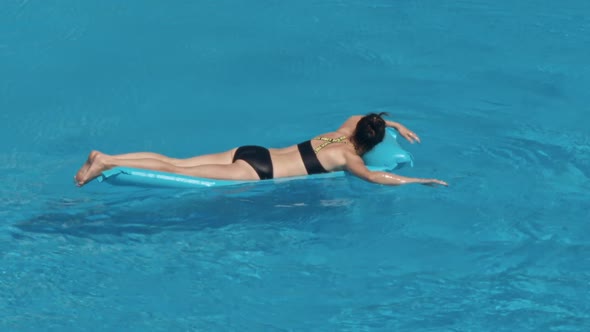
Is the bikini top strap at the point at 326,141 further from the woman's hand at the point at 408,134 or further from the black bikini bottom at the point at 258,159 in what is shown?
the woman's hand at the point at 408,134

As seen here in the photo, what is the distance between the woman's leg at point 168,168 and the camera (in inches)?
258

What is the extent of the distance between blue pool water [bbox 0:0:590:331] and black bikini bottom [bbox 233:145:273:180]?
0.42ft

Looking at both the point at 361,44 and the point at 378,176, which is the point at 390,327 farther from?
the point at 361,44

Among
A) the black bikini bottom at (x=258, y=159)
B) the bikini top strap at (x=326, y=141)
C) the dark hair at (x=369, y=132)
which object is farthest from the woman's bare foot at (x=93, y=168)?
the dark hair at (x=369, y=132)

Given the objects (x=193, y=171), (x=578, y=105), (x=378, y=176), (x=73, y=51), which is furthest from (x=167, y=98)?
(x=578, y=105)

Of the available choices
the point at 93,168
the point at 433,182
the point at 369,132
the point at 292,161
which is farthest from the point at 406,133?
the point at 93,168

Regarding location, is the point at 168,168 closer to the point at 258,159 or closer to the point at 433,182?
the point at 258,159

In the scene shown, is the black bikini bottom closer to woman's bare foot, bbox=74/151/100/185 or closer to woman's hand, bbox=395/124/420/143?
woman's bare foot, bbox=74/151/100/185

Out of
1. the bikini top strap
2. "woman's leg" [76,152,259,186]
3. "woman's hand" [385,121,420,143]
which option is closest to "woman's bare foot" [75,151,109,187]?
"woman's leg" [76,152,259,186]

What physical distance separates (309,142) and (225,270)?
150 cm

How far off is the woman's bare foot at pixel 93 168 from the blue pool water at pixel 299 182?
0.93ft

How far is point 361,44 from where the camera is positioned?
9516 mm

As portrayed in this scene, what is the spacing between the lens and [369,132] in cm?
715

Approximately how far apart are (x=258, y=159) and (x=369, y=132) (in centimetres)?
92
